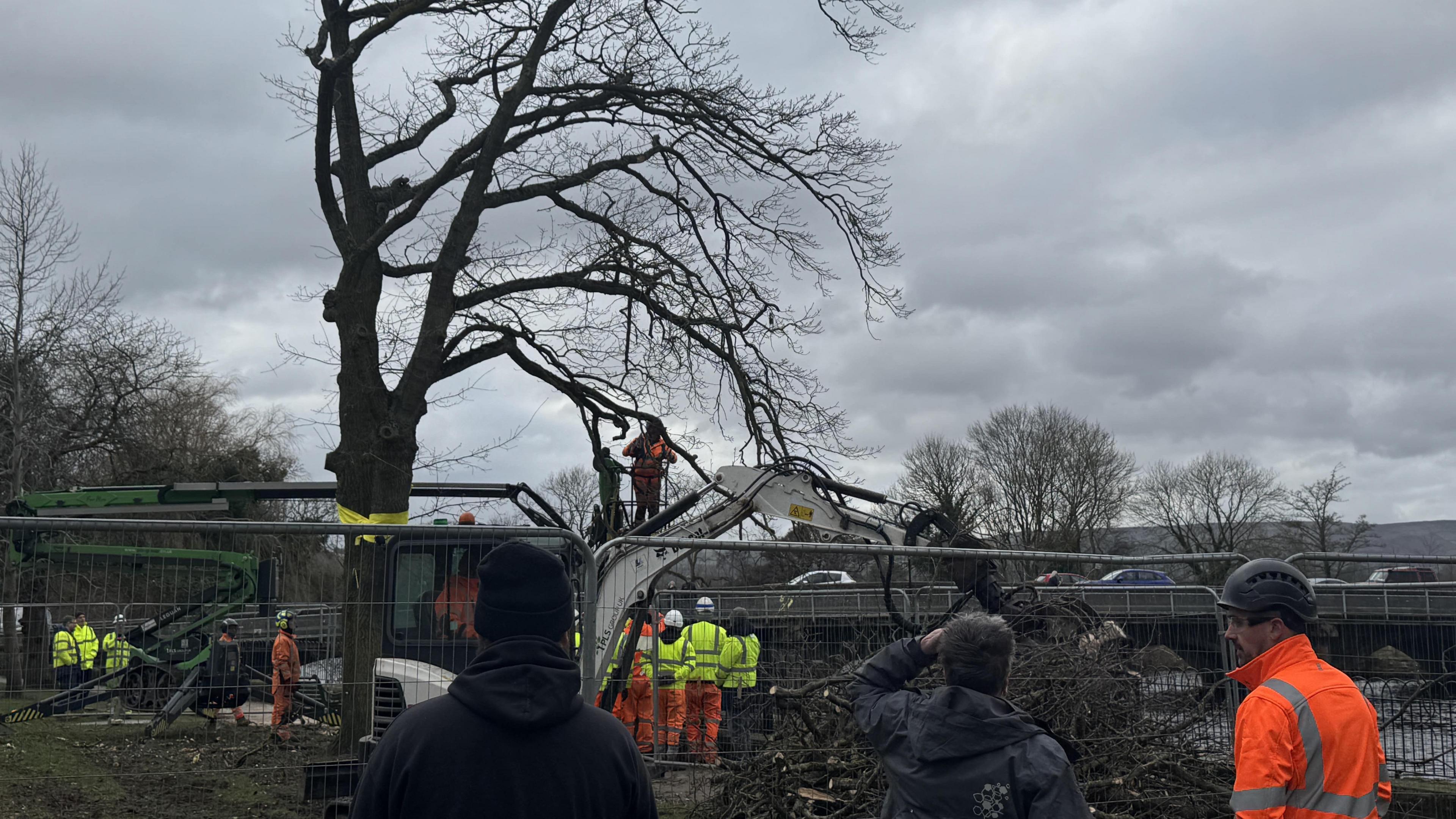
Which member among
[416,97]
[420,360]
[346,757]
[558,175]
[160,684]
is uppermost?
[416,97]

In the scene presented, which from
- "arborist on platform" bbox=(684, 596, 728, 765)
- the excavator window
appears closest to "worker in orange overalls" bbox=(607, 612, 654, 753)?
"arborist on platform" bbox=(684, 596, 728, 765)

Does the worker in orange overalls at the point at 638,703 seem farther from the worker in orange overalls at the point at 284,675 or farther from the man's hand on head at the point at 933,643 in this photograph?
the man's hand on head at the point at 933,643

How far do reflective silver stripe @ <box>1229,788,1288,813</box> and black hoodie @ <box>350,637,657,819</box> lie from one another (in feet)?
6.14

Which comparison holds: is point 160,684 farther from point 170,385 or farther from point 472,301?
point 170,385

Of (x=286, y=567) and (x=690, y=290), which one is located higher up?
(x=690, y=290)

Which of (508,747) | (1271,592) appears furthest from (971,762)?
(508,747)

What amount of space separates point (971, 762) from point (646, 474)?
787 cm

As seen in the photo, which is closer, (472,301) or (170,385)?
(472,301)

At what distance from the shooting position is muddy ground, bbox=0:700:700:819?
579cm

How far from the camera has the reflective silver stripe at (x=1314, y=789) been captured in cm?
314

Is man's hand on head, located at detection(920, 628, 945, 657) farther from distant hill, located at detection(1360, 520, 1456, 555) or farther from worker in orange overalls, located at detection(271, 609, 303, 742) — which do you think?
distant hill, located at detection(1360, 520, 1456, 555)

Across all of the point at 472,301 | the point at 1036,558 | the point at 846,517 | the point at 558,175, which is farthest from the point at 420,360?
the point at 1036,558

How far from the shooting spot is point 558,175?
12.4 meters

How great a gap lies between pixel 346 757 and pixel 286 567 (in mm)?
1107
